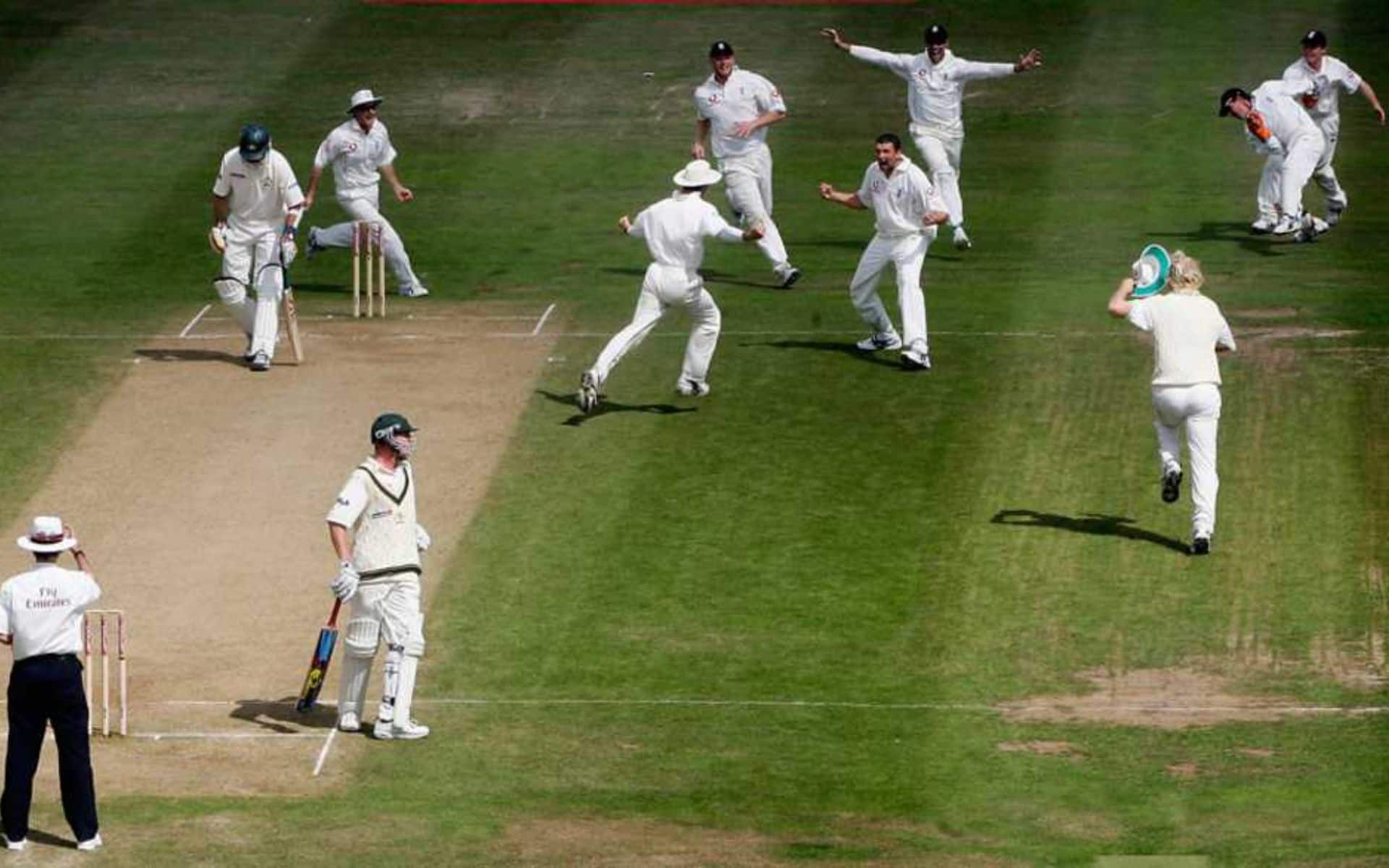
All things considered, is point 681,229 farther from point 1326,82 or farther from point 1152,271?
point 1326,82

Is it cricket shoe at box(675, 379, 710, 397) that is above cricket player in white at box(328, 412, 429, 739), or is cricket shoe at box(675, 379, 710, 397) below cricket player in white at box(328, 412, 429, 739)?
below

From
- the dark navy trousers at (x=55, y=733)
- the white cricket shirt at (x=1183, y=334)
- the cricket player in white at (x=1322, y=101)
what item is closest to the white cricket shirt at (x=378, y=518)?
the dark navy trousers at (x=55, y=733)

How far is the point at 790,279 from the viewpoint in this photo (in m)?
27.5

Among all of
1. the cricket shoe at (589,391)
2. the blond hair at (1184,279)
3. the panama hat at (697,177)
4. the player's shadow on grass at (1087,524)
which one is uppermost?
the blond hair at (1184,279)

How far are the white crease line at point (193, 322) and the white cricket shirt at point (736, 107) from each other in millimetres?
5112

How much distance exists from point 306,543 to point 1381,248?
12.6m

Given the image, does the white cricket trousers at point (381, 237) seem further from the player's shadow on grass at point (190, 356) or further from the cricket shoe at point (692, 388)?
the cricket shoe at point (692, 388)

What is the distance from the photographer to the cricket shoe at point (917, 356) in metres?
24.4

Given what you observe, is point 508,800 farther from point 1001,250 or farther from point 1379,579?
point 1001,250

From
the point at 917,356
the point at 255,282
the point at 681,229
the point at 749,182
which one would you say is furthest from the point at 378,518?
the point at 749,182

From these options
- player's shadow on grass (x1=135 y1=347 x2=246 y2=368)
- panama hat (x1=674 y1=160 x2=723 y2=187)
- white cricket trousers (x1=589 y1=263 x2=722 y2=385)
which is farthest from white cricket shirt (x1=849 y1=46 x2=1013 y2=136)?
player's shadow on grass (x1=135 y1=347 x2=246 y2=368)

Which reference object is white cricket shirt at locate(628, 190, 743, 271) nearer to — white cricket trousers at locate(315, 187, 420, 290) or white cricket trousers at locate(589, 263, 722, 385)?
white cricket trousers at locate(589, 263, 722, 385)

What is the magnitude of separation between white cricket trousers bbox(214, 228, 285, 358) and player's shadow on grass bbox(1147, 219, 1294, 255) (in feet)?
30.0

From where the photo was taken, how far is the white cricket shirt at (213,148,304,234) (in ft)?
81.1
